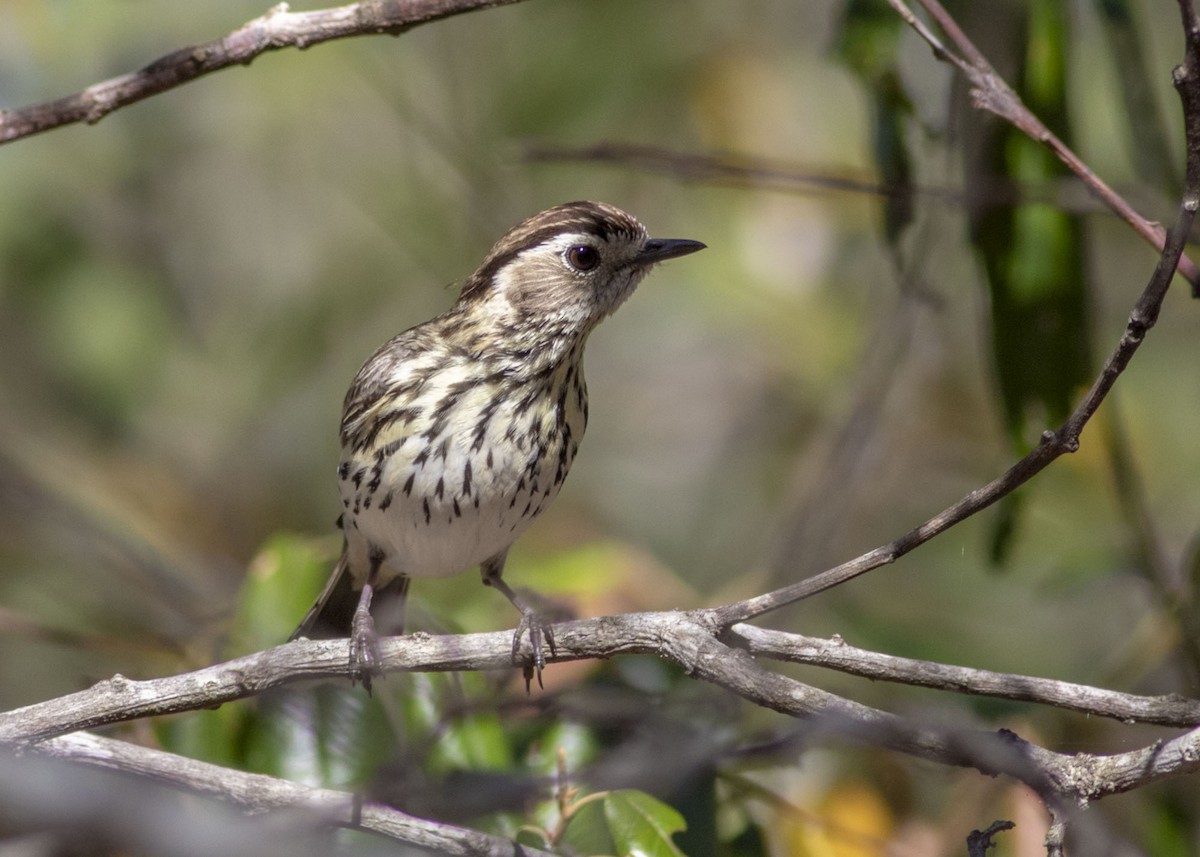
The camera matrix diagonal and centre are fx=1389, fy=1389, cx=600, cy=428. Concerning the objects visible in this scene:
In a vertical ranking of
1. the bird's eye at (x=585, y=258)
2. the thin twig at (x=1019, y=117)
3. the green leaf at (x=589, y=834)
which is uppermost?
the bird's eye at (x=585, y=258)

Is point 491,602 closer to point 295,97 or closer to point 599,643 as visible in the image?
point 599,643

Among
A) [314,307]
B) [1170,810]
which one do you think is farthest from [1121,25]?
[314,307]

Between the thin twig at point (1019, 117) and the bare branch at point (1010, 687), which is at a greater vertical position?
the thin twig at point (1019, 117)

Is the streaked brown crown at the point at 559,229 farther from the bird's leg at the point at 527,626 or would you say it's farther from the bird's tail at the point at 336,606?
the bird's tail at the point at 336,606

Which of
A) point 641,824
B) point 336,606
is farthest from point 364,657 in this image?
point 336,606

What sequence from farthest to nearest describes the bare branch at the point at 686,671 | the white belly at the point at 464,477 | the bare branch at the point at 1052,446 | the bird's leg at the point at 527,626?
the white belly at the point at 464,477
the bird's leg at the point at 527,626
the bare branch at the point at 686,671
the bare branch at the point at 1052,446

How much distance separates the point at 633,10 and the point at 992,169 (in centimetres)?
393

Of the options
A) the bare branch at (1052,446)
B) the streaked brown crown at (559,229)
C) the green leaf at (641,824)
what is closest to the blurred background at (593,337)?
the streaked brown crown at (559,229)

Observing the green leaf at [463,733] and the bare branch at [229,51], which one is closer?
the bare branch at [229,51]

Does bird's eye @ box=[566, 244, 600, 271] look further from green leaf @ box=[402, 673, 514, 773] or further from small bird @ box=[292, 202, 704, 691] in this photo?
green leaf @ box=[402, 673, 514, 773]

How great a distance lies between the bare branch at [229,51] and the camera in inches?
137

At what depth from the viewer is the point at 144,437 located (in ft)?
25.1

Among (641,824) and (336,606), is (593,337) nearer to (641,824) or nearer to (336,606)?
(336,606)

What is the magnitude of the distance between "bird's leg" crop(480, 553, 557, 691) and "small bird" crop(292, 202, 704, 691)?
0.03m
